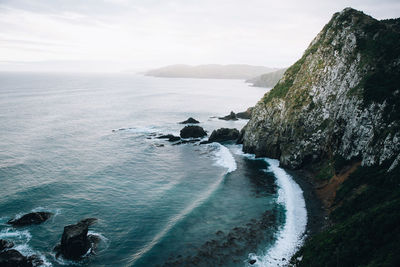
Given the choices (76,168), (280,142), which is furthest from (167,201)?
(280,142)

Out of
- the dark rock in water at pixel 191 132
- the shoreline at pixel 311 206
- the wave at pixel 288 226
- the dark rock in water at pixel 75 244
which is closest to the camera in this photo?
the dark rock in water at pixel 75 244

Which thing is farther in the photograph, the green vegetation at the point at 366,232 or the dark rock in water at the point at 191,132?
the dark rock in water at the point at 191,132

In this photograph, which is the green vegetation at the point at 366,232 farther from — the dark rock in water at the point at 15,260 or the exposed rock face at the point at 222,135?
the exposed rock face at the point at 222,135

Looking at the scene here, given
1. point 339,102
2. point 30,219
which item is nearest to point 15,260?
point 30,219

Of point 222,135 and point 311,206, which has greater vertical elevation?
point 222,135

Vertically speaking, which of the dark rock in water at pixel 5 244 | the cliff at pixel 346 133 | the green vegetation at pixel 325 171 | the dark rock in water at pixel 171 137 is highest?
the cliff at pixel 346 133

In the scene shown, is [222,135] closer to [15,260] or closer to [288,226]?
[288,226]

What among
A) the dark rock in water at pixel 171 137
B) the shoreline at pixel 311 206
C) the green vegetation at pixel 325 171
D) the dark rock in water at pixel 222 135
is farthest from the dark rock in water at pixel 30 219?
the dark rock in water at pixel 222 135

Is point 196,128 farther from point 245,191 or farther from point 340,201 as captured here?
point 340,201
